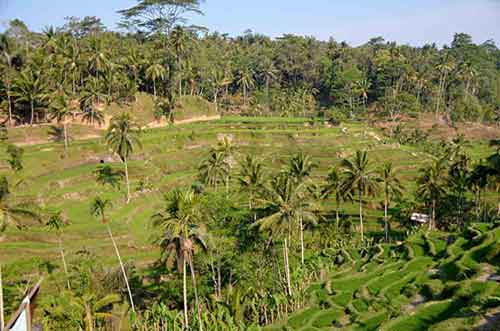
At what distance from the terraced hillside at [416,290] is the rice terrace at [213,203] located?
12cm

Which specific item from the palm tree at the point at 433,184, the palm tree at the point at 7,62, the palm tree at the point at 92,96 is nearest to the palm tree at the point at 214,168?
the palm tree at the point at 433,184

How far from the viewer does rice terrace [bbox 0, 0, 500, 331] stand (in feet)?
95.5

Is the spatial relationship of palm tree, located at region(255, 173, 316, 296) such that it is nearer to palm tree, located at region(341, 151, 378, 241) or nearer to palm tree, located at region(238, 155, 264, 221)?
palm tree, located at region(238, 155, 264, 221)

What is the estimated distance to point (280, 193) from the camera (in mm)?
35750

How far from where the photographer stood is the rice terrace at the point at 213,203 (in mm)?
29094

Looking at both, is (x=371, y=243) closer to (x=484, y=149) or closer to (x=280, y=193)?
(x=280, y=193)

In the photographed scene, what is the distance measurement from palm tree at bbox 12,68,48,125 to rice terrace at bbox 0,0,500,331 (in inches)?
9.6

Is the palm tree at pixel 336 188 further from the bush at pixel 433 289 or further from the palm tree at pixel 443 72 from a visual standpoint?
the palm tree at pixel 443 72

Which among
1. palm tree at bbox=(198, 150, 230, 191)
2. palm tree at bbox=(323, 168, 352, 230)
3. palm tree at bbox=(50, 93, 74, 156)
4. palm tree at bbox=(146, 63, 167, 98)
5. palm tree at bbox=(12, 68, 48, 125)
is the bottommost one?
palm tree at bbox=(323, 168, 352, 230)

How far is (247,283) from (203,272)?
11.6ft

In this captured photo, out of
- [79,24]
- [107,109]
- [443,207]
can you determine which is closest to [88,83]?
[107,109]

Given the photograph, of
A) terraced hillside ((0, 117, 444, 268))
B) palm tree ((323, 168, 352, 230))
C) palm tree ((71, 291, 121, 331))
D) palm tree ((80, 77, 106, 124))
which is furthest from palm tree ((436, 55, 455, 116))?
palm tree ((71, 291, 121, 331))

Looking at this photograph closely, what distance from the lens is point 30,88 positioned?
61312mm

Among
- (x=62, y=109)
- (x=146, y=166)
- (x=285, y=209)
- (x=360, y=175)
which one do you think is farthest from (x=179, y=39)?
(x=285, y=209)
